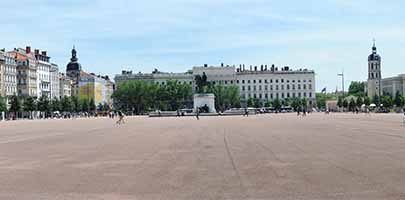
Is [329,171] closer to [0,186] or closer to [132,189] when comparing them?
[132,189]

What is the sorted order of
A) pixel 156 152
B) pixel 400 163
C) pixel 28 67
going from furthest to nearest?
pixel 28 67 → pixel 156 152 → pixel 400 163

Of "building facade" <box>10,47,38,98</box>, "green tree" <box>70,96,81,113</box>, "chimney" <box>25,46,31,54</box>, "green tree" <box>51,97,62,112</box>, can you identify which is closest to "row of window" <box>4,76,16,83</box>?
"building facade" <box>10,47,38,98</box>

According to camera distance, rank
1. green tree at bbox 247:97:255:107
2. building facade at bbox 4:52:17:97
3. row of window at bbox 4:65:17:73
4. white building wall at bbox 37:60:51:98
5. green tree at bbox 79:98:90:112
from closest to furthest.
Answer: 1. row of window at bbox 4:65:17:73
2. building facade at bbox 4:52:17:97
3. white building wall at bbox 37:60:51:98
4. green tree at bbox 79:98:90:112
5. green tree at bbox 247:97:255:107

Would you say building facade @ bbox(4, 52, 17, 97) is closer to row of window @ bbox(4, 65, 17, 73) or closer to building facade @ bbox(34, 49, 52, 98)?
row of window @ bbox(4, 65, 17, 73)

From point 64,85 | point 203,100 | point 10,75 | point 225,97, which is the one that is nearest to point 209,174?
point 203,100

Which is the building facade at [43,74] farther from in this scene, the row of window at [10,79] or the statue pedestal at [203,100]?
the statue pedestal at [203,100]

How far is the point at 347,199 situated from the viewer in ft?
34.8

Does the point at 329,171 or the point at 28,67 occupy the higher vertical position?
the point at 28,67

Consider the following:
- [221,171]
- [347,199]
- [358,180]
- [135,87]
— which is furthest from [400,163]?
[135,87]

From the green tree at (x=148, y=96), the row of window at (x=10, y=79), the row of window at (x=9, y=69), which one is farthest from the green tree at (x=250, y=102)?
the row of window at (x=10, y=79)

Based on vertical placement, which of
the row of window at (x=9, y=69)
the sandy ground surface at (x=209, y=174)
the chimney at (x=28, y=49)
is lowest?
the sandy ground surface at (x=209, y=174)

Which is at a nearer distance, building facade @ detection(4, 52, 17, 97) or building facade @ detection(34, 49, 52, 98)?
building facade @ detection(4, 52, 17, 97)

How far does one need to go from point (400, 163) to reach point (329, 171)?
2.63 m

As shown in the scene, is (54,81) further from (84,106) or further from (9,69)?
(9,69)
